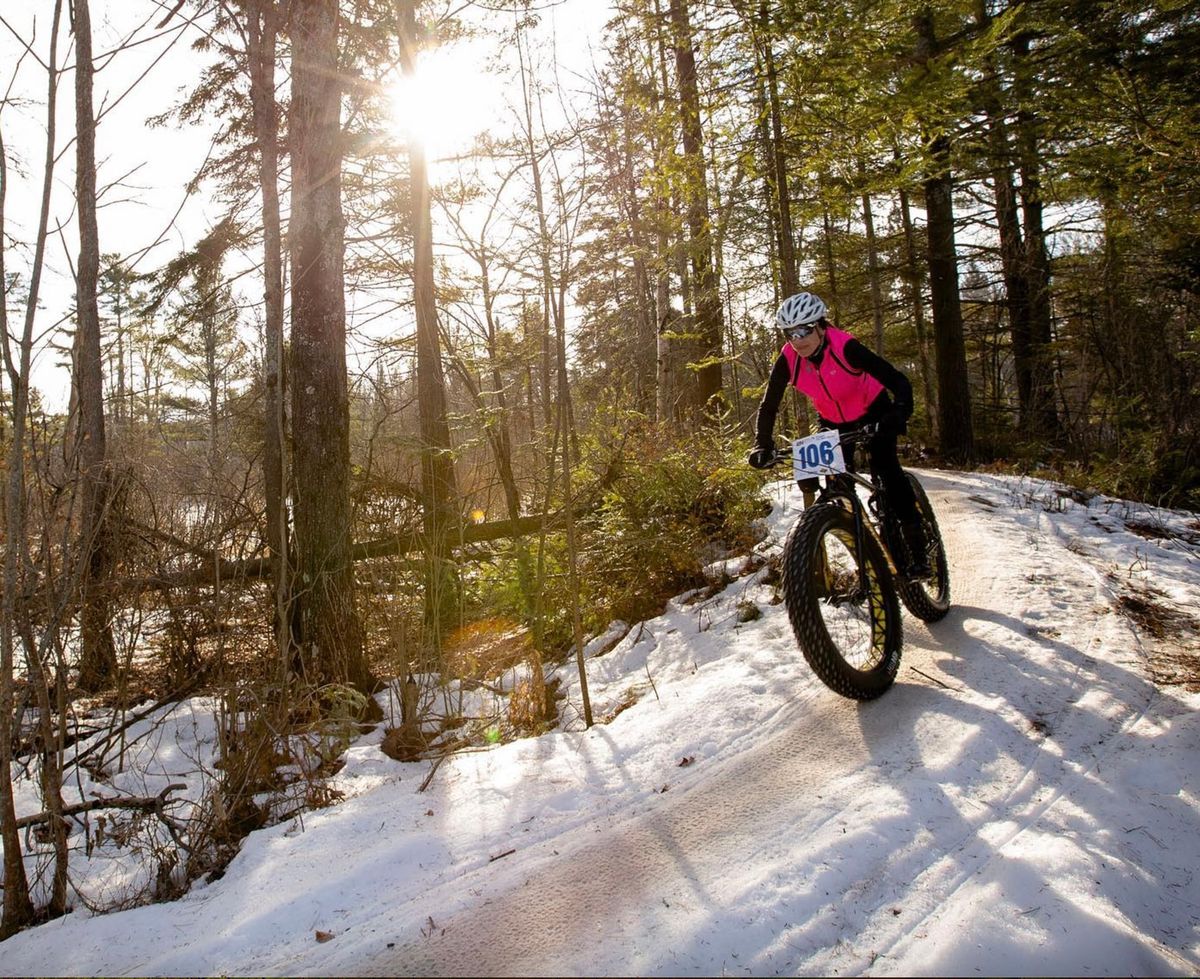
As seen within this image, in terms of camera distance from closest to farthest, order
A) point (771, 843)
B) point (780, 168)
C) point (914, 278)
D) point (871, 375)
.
A: point (771, 843) < point (871, 375) < point (780, 168) < point (914, 278)

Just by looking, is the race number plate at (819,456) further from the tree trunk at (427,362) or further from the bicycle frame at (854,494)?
the tree trunk at (427,362)

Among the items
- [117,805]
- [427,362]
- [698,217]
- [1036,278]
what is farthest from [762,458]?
[1036,278]

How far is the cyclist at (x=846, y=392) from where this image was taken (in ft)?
12.7

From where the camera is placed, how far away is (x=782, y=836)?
240 centimetres

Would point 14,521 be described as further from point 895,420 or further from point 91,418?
point 91,418

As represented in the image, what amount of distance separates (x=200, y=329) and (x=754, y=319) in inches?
495

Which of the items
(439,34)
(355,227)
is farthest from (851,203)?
(355,227)

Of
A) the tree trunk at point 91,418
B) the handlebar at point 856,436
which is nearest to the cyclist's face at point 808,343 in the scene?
the handlebar at point 856,436

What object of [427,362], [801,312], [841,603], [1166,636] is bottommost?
[1166,636]

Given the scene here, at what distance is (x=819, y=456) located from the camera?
3.69 metres

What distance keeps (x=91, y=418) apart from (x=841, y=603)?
9.78m

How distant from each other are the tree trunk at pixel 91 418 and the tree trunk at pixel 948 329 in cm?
1269

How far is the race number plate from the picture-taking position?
3.64 meters

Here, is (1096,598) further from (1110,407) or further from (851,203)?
(1110,407)
